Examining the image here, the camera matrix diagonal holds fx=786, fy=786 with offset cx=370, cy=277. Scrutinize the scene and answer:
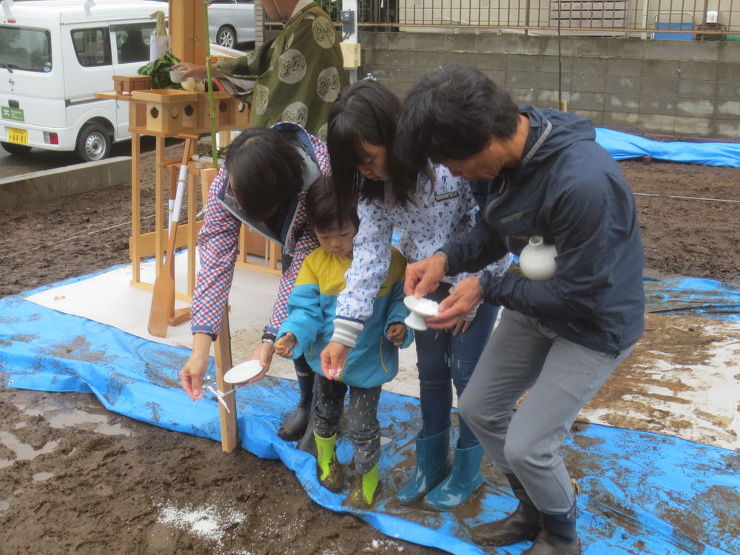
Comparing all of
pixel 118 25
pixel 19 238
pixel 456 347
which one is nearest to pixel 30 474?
pixel 456 347

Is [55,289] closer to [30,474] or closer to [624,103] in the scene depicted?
[30,474]

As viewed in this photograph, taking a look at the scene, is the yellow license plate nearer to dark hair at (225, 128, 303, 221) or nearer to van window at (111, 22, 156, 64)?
van window at (111, 22, 156, 64)

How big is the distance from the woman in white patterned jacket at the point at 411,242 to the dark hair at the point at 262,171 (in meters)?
0.18

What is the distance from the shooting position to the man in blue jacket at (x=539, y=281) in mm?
1636

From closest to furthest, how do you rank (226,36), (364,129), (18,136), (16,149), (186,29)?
(364,129)
(186,29)
(18,136)
(16,149)
(226,36)

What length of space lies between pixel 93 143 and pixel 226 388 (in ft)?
21.2

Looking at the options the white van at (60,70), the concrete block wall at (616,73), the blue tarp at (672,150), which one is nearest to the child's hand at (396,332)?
the blue tarp at (672,150)

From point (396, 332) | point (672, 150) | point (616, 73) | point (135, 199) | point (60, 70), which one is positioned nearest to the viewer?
point (396, 332)

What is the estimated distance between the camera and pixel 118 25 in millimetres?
8336

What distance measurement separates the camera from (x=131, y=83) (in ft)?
12.6

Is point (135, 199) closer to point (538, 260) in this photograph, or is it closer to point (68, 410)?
point (68, 410)

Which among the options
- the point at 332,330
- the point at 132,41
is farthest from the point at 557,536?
the point at 132,41

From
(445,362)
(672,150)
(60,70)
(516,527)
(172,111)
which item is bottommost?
(516,527)

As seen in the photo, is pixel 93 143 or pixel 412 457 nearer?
pixel 412 457
